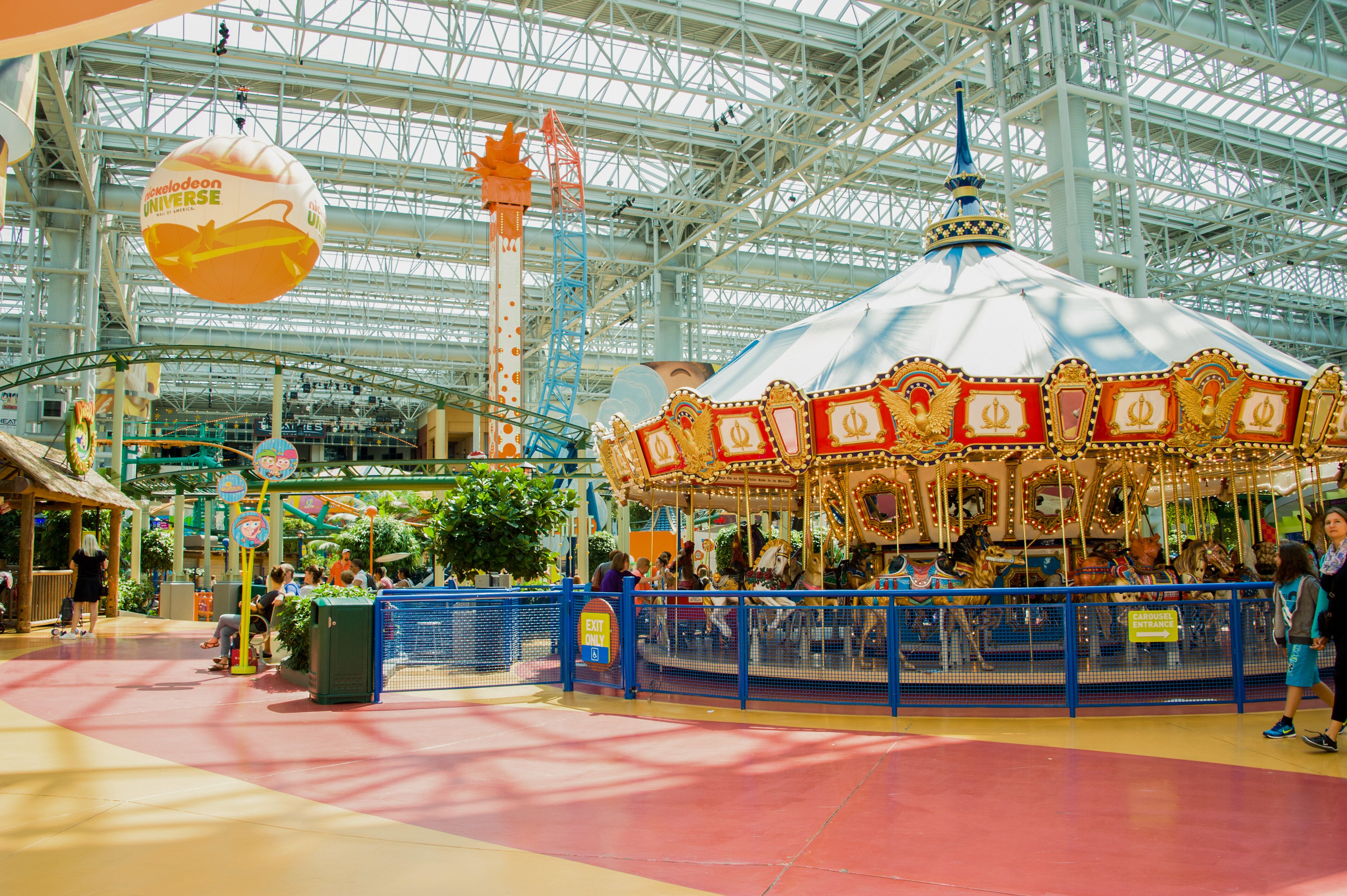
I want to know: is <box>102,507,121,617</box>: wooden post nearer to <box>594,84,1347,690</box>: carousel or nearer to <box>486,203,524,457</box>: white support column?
<box>486,203,524,457</box>: white support column

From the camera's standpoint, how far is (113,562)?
20.3 metres

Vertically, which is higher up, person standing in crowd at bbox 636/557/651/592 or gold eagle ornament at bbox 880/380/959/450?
gold eagle ornament at bbox 880/380/959/450

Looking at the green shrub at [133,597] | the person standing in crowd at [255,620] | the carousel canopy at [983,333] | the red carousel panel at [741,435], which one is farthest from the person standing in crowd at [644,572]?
the green shrub at [133,597]

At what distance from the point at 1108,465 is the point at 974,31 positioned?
33.0 feet

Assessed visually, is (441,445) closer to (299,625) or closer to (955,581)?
(299,625)

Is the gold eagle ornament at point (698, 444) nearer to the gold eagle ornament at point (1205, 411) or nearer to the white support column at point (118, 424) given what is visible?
the gold eagle ornament at point (1205, 411)

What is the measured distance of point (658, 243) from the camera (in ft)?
98.1

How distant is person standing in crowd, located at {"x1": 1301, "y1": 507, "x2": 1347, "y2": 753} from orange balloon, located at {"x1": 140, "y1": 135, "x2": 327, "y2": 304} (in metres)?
9.87

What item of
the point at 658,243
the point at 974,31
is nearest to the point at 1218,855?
the point at 974,31

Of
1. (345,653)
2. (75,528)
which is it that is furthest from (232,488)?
(75,528)

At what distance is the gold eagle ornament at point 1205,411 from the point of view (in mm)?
9742

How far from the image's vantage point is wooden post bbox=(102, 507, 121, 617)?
19.9 m

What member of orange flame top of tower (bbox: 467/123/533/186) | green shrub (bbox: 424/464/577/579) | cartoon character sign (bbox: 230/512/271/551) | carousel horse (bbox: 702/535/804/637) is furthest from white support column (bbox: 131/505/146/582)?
carousel horse (bbox: 702/535/804/637)

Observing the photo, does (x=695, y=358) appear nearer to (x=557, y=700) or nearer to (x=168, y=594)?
(x=168, y=594)
